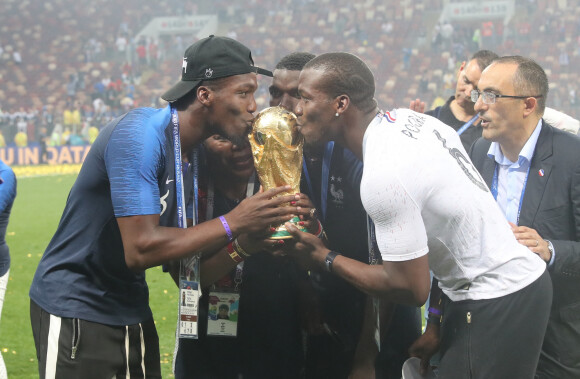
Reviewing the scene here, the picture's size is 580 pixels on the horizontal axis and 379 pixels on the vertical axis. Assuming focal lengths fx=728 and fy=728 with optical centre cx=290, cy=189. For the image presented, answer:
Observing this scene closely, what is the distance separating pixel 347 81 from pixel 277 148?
0.42m

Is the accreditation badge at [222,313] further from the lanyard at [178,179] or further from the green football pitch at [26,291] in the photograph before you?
the green football pitch at [26,291]

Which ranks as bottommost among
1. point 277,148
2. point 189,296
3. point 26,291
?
point 26,291

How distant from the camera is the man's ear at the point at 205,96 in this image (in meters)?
3.12

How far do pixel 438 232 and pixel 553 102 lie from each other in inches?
1090

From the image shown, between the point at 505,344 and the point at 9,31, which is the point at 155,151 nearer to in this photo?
the point at 505,344

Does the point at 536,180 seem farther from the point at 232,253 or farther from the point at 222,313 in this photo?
the point at 222,313

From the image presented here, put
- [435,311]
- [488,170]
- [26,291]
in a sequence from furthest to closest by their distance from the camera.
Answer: [26,291] → [488,170] → [435,311]

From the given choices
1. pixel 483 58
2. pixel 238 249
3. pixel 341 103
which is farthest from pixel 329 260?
pixel 483 58

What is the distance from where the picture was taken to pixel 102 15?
40.1 m

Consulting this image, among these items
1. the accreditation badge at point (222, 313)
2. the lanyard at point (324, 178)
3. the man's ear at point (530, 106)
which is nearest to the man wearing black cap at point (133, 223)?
the accreditation badge at point (222, 313)

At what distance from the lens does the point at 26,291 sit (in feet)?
32.2

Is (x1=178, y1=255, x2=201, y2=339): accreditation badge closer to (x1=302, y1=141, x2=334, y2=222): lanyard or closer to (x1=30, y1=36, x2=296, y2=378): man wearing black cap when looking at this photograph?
(x1=30, y1=36, x2=296, y2=378): man wearing black cap

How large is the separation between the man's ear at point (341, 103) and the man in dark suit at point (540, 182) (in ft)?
3.11

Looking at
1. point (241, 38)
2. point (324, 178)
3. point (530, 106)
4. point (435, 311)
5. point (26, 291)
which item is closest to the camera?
point (435, 311)
